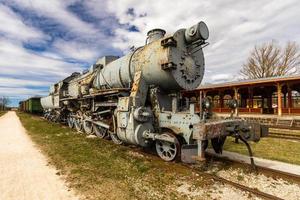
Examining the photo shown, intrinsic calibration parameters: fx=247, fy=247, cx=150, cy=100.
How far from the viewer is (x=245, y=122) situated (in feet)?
21.2

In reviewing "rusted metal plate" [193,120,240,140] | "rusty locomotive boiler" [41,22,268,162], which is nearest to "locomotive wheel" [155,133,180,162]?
"rusty locomotive boiler" [41,22,268,162]

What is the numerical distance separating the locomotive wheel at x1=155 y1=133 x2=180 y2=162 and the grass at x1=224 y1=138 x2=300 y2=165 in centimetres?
316

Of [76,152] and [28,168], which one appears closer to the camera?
[28,168]

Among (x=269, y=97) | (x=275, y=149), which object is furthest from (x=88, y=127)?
(x=269, y=97)

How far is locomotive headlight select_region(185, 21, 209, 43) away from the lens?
21.8 feet

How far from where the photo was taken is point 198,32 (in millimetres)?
6676

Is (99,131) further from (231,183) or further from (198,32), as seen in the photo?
(231,183)

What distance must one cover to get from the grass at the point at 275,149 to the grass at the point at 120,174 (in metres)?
3.47

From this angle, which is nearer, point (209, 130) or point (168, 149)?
point (209, 130)

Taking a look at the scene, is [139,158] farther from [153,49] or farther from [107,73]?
[107,73]

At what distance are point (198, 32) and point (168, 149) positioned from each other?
3335mm

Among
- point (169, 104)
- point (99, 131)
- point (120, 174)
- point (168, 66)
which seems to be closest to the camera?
point (120, 174)

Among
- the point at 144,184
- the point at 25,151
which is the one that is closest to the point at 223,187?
the point at 144,184

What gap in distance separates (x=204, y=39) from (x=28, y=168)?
620cm
